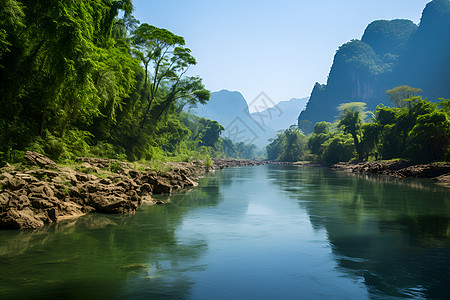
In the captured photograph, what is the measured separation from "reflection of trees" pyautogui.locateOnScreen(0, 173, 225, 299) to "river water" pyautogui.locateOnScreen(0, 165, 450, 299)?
0.03m

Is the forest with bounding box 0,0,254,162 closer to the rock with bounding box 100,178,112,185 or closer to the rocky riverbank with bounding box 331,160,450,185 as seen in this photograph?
the rock with bounding box 100,178,112,185

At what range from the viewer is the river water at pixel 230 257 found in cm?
676

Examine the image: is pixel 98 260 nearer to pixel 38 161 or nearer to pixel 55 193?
pixel 55 193

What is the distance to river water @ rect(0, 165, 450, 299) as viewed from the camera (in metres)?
6.76

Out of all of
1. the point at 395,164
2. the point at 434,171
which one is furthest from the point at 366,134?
the point at 434,171

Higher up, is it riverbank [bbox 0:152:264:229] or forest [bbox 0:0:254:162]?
forest [bbox 0:0:254:162]

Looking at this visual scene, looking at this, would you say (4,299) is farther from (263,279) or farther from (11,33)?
(11,33)

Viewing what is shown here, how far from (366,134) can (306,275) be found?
2660 inches

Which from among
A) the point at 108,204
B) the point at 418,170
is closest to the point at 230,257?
the point at 108,204

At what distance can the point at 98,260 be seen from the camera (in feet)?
27.7

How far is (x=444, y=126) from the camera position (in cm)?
4531

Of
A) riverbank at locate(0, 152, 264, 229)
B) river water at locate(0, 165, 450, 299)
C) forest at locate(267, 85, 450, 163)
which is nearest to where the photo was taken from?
river water at locate(0, 165, 450, 299)

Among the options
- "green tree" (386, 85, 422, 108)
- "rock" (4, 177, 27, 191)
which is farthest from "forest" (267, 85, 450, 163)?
"rock" (4, 177, 27, 191)

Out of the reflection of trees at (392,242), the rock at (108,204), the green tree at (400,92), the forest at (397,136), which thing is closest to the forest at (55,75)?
the rock at (108,204)
